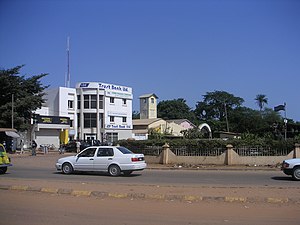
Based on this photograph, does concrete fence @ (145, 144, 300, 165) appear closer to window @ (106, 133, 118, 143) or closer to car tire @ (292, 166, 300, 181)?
car tire @ (292, 166, 300, 181)

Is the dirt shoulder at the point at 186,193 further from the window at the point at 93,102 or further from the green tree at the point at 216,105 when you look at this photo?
the green tree at the point at 216,105

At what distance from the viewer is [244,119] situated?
302 feet

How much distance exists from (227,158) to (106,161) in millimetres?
10727

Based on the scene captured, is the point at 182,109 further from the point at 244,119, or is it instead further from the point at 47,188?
the point at 47,188

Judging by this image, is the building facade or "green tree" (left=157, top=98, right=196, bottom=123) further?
"green tree" (left=157, top=98, right=196, bottom=123)

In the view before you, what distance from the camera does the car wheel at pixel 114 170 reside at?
19359 mm

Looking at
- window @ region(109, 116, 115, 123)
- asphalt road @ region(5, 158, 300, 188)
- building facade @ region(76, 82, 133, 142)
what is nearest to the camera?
asphalt road @ region(5, 158, 300, 188)

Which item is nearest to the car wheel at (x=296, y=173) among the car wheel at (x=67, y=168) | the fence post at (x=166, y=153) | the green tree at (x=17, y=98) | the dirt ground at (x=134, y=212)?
the dirt ground at (x=134, y=212)

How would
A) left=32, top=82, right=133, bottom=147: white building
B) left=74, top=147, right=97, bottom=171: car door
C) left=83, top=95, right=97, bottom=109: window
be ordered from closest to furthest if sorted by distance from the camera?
1. left=74, top=147, right=97, bottom=171: car door
2. left=32, top=82, right=133, bottom=147: white building
3. left=83, top=95, right=97, bottom=109: window

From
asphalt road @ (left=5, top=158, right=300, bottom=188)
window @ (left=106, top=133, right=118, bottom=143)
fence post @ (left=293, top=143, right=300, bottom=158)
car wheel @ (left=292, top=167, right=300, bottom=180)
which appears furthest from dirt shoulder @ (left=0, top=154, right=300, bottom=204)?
window @ (left=106, top=133, right=118, bottom=143)

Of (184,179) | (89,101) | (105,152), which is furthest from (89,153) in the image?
(89,101)

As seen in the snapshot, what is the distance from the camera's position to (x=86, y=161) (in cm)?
2002

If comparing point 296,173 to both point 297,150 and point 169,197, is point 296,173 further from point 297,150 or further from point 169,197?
point 297,150

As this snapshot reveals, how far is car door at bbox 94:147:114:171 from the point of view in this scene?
19578 millimetres
